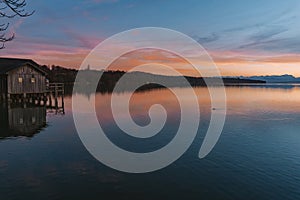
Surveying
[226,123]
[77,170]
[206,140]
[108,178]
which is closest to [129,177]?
[108,178]

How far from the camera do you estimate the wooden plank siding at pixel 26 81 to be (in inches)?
1790

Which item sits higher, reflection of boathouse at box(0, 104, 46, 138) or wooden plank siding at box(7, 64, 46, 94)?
wooden plank siding at box(7, 64, 46, 94)

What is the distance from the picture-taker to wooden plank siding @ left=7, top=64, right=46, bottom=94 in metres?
45.5

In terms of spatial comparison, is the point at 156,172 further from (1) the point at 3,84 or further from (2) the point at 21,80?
(1) the point at 3,84

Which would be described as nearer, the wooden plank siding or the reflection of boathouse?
the reflection of boathouse

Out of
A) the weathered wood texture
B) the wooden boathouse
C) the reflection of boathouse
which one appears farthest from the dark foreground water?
the weathered wood texture

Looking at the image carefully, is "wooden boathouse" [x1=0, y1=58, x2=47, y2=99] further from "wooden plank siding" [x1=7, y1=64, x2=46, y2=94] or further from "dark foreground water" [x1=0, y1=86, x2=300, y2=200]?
"dark foreground water" [x1=0, y1=86, x2=300, y2=200]

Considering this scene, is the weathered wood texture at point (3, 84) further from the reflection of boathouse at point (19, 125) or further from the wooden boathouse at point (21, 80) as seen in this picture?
the reflection of boathouse at point (19, 125)

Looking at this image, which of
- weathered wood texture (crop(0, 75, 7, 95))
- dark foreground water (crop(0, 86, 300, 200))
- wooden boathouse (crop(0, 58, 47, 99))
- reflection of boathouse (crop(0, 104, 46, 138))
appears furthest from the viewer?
weathered wood texture (crop(0, 75, 7, 95))

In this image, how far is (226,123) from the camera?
1147 inches

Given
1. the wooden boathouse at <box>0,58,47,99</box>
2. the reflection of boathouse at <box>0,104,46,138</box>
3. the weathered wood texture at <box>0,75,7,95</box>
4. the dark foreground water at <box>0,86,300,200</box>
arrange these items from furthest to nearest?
1. the weathered wood texture at <box>0,75,7,95</box>
2. the wooden boathouse at <box>0,58,47,99</box>
3. the reflection of boathouse at <box>0,104,46,138</box>
4. the dark foreground water at <box>0,86,300,200</box>

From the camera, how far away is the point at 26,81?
157ft

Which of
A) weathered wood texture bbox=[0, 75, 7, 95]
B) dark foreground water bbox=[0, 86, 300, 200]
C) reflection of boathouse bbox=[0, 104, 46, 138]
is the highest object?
weathered wood texture bbox=[0, 75, 7, 95]

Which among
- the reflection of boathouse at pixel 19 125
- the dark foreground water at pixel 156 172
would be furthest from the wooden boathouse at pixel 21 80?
the dark foreground water at pixel 156 172
